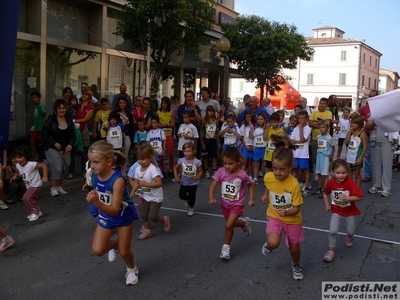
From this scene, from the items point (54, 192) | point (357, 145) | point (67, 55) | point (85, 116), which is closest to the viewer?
point (54, 192)

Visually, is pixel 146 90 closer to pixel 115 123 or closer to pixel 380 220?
pixel 115 123

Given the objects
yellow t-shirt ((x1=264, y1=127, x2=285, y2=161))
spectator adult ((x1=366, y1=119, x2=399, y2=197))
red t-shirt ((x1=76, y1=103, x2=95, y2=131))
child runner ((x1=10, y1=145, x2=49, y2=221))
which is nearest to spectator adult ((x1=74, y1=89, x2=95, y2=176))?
red t-shirt ((x1=76, y1=103, x2=95, y2=131))

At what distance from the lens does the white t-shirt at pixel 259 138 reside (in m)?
9.64

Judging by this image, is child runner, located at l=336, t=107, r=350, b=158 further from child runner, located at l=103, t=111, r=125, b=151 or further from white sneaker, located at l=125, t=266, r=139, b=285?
white sneaker, located at l=125, t=266, r=139, b=285

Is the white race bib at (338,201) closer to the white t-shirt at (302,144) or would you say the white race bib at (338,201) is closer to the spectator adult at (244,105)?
the white t-shirt at (302,144)

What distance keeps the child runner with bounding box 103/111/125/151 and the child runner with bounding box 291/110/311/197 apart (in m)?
3.59

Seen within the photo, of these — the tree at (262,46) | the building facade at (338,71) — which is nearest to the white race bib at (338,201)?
the tree at (262,46)

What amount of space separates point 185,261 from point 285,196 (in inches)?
54.0

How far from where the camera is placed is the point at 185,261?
4.98 m

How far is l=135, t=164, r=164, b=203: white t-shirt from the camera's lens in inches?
224

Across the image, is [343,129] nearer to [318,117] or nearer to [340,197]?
[318,117]

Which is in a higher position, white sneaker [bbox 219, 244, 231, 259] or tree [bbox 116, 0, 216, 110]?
tree [bbox 116, 0, 216, 110]

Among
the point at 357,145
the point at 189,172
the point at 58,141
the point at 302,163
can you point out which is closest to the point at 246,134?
the point at 302,163

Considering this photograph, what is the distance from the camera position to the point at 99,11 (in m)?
13.7
